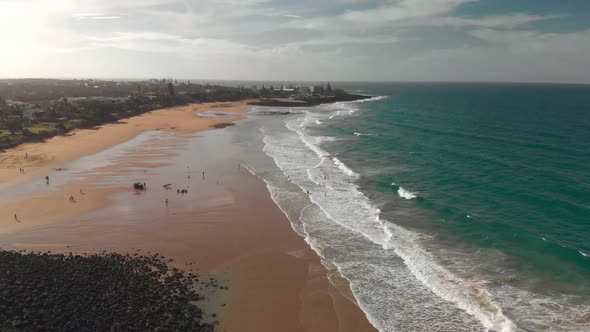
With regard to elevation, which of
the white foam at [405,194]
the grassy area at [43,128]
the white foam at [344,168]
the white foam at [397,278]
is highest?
the grassy area at [43,128]

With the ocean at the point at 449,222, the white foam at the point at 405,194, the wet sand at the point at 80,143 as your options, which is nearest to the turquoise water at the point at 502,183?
the ocean at the point at 449,222

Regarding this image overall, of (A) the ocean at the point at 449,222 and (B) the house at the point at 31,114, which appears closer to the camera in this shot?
(A) the ocean at the point at 449,222

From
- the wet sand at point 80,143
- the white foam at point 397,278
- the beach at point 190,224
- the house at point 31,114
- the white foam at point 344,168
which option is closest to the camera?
the white foam at point 397,278

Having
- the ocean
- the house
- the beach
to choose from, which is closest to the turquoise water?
the ocean

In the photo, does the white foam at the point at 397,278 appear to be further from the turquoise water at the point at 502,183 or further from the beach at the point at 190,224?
the turquoise water at the point at 502,183

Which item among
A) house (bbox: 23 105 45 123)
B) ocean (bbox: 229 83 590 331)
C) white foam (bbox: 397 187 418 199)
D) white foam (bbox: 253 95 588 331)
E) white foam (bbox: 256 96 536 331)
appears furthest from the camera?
house (bbox: 23 105 45 123)

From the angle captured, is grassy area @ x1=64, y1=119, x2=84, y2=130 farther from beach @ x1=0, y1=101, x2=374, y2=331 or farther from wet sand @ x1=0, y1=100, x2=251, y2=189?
beach @ x1=0, y1=101, x2=374, y2=331
